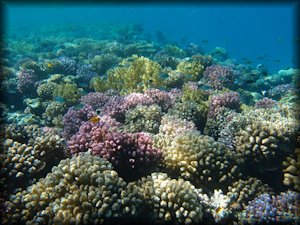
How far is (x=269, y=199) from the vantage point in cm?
437

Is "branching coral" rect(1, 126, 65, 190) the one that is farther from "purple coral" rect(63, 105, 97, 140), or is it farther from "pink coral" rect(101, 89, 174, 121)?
"pink coral" rect(101, 89, 174, 121)

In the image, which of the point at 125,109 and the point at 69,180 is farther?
the point at 125,109

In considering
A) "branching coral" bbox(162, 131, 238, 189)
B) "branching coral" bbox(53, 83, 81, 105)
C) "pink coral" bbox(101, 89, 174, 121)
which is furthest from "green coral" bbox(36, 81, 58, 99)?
"branching coral" bbox(162, 131, 238, 189)

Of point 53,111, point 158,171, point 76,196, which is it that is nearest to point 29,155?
point 76,196

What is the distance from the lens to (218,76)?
399 inches

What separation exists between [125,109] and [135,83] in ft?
9.26

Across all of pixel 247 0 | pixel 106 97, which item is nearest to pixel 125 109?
pixel 106 97

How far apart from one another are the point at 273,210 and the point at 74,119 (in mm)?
5546

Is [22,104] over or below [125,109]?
below

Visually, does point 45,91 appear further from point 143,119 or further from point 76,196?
point 76,196

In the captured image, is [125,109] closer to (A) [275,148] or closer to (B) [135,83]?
(B) [135,83]

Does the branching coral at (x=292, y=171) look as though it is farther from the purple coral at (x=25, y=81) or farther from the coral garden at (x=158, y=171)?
the purple coral at (x=25, y=81)

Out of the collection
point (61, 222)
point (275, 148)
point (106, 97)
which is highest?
point (275, 148)

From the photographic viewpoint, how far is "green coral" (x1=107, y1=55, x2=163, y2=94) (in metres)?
9.66
